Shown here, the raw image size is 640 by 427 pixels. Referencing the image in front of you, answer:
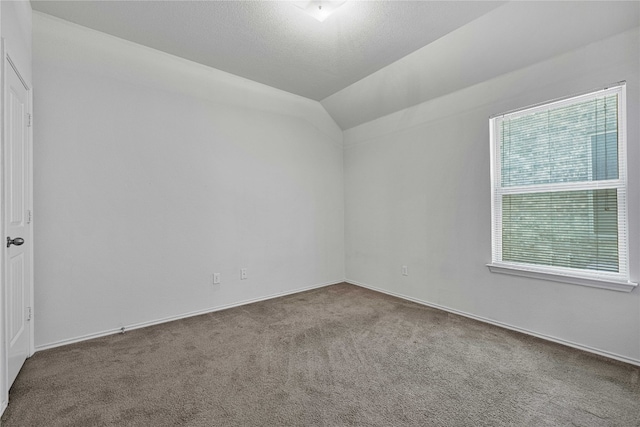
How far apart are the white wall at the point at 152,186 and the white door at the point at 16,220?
0.69ft

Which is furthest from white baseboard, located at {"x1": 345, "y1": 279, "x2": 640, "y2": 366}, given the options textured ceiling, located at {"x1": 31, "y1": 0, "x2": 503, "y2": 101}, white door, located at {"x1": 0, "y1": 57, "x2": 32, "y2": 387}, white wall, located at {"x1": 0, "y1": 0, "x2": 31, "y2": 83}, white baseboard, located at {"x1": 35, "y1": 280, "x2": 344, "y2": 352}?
white wall, located at {"x1": 0, "y1": 0, "x2": 31, "y2": 83}

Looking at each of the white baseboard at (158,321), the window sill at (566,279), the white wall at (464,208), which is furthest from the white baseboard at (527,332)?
the white baseboard at (158,321)

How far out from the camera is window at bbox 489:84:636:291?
235 centimetres

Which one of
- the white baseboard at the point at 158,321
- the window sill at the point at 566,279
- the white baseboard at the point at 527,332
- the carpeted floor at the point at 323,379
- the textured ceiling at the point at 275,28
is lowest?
the carpeted floor at the point at 323,379

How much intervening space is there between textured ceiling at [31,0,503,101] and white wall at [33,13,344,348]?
0.28m

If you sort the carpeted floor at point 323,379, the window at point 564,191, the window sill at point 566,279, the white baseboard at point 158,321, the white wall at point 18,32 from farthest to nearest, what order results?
the white baseboard at point 158,321 < the window at point 564,191 < the window sill at point 566,279 < the white wall at point 18,32 < the carpeted floor at point 323,379

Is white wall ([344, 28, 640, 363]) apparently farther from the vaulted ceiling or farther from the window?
the vaulted ceiling

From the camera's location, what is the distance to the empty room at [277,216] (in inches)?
75.5

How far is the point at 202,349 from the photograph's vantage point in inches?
99.3

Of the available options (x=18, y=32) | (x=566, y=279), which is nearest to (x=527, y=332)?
(x=566, y=279)

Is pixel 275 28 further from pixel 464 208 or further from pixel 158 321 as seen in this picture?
pixel 158 321

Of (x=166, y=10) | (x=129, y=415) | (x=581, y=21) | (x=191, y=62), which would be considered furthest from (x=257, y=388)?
(x=581, y=21)

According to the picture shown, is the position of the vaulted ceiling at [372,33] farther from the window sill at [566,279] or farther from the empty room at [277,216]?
the window sill at [566,279]

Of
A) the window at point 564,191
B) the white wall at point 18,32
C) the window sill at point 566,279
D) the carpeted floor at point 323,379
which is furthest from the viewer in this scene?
the window at point 564,191
